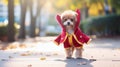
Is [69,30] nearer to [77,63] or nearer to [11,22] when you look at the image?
[77,63]

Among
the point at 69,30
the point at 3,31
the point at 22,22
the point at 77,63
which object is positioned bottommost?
the point at 77,63

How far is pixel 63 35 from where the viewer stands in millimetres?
12852

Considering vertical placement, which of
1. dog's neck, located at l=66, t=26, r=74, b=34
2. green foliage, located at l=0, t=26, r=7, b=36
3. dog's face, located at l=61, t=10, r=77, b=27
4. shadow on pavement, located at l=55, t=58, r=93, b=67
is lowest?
shadow on pavement, located at l=55, t=58, r=93, b=67

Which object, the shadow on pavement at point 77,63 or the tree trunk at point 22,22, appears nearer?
the shadow on pavement at point 77,63

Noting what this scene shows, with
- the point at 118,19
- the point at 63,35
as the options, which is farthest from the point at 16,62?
the point at 118,19

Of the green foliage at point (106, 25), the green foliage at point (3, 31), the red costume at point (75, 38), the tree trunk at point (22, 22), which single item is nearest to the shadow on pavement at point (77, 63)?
the red costume at point (75, 38)

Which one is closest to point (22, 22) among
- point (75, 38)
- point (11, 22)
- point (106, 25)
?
point (106, 25)

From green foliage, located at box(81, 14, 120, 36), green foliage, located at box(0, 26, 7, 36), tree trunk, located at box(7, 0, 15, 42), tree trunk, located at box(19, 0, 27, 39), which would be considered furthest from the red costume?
tree trunk, located at box(19, 0, 27, 39)

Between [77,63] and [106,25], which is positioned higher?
[106,25]

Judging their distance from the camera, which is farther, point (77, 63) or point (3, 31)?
point (3, 31)

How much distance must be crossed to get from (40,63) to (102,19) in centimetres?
2236

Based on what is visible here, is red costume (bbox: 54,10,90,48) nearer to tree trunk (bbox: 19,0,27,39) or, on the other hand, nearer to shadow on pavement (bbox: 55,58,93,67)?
shadow on pavement (bbox: 55,58,93,67)

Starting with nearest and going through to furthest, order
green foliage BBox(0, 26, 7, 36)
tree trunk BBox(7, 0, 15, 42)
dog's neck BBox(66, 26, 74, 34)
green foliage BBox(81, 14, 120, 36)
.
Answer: dog's neck BBox(66, 26, 74, 34)
tree trunk BBox(7, 0, 15, 42)
green foliage BBox(0, 26, 7, 36)
green foliage BBox(81, 14, 120, 36)

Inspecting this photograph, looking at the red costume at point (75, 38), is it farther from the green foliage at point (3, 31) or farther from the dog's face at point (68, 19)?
the green foliage at point (3, 31)
